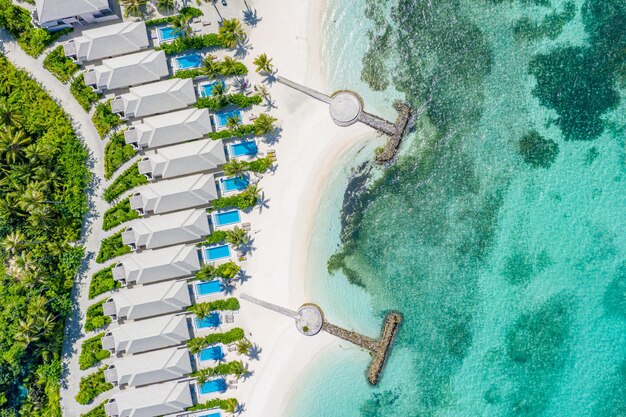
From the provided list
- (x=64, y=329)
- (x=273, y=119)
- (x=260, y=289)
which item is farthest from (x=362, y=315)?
(x=64, y=329)

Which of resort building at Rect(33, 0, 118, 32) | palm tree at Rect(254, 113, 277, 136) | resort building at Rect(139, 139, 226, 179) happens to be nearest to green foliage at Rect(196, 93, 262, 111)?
palm tree at Rect(254, 113, 277, 136)

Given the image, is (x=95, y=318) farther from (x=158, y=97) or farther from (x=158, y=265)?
(x=158, y=97)

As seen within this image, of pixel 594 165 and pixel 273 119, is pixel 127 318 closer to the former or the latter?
pixel 273 119

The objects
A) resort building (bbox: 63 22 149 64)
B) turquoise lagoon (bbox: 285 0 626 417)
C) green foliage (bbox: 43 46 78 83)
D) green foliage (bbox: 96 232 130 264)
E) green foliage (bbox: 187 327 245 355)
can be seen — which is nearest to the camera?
resort building (bbox: 63 22 149 64)

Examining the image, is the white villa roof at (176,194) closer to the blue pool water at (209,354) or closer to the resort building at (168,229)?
the resort building at (168,229)

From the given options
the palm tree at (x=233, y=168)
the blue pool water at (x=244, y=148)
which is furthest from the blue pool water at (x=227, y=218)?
the blue pool water at (x=244, y=148)

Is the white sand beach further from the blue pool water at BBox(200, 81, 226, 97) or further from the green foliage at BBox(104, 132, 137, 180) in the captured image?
the green foliage at BBox(104, 132, 137, 180)

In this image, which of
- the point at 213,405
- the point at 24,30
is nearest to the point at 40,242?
the point at 24,30
